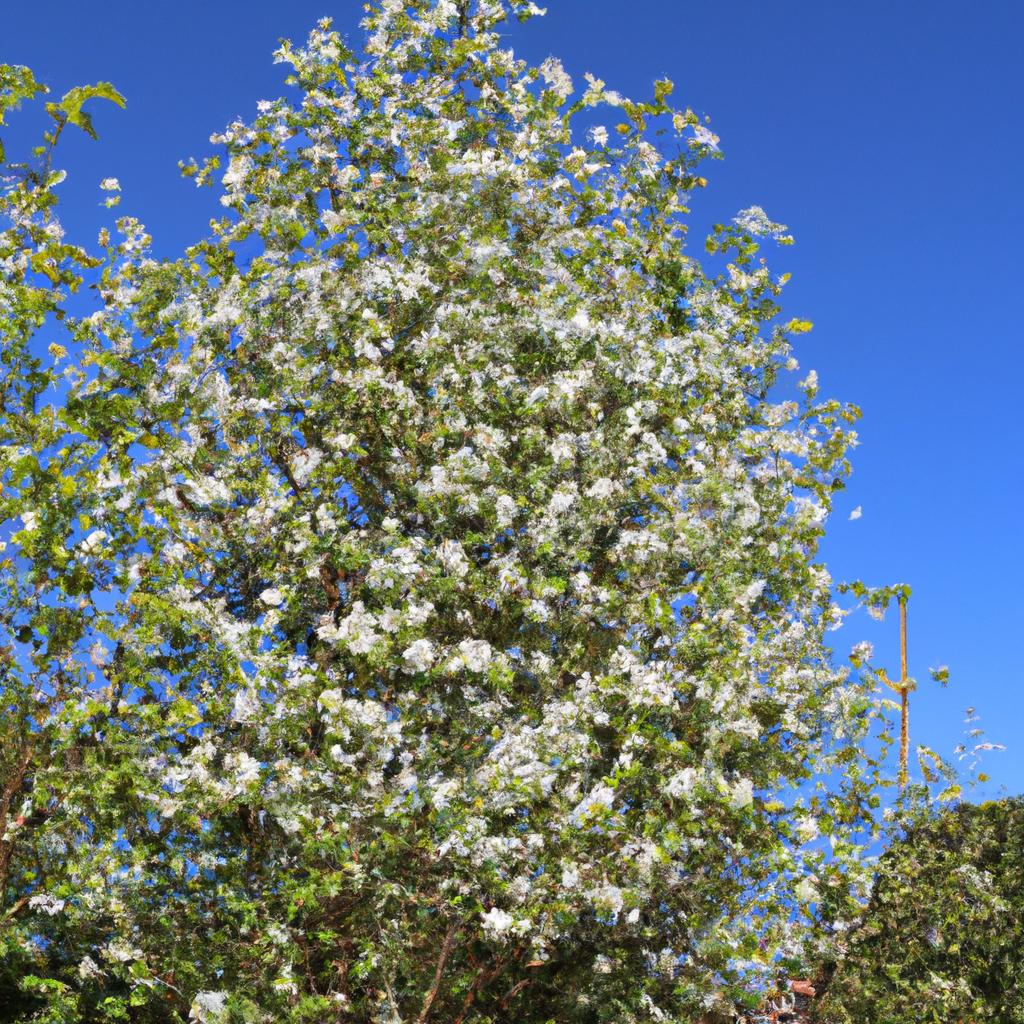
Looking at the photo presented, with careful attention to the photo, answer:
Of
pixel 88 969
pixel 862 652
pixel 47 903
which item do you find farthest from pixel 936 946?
pixel 47 903

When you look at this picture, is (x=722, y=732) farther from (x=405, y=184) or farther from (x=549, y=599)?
(x=405, y=184)

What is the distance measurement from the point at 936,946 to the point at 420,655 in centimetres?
483

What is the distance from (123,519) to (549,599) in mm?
2865

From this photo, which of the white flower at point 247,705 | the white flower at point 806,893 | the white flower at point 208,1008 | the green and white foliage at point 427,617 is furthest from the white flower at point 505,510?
the white flower at point 208,1008

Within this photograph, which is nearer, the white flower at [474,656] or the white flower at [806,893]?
the white flower at [806,893]

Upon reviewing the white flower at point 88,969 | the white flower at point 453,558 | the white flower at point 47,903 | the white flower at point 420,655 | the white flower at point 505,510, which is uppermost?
the white flower at point 505,510

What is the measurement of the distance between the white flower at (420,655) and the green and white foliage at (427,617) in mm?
43

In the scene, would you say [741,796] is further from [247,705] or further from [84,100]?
[84,100]

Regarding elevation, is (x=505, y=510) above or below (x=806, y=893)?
above

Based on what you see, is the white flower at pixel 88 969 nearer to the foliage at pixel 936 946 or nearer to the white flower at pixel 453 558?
the white flower at pixel 453 558

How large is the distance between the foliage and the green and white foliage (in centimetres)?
137

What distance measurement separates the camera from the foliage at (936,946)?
8.38 m

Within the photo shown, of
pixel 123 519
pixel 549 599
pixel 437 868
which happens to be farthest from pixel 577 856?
pixel 123 519

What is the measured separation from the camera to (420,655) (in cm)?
693
